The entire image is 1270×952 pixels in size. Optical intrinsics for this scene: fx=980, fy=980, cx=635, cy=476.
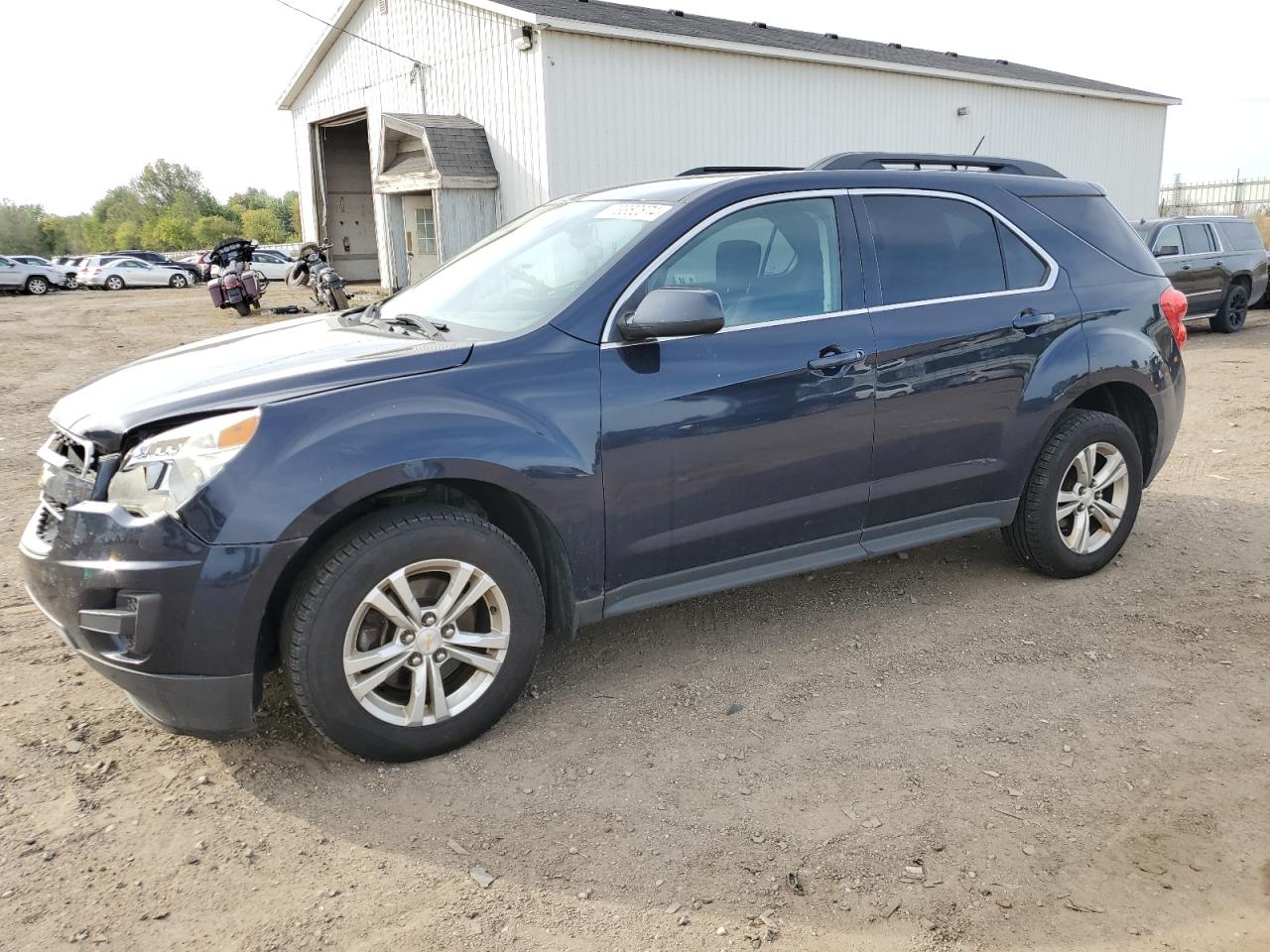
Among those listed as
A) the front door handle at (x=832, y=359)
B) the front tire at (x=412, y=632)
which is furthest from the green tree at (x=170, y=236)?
the front tire at (x=412, y=632)

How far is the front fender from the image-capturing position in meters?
2.82

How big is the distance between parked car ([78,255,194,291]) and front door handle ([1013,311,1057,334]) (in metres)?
38.6

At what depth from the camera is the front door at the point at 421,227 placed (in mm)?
20156

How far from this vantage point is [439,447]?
3055 mm

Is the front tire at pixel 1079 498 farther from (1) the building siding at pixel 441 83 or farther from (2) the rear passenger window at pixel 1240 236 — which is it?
(1) the building siding at pixel 441 83

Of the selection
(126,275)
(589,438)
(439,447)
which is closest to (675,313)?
(589,438)

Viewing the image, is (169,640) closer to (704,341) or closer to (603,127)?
(704,341)

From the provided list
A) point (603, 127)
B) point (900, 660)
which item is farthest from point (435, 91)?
point (900, 660)

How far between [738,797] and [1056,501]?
2.38 m

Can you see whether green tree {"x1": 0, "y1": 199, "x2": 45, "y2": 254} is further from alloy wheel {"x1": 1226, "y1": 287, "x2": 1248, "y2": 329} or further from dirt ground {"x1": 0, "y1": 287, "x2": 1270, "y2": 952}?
dirt ground {"x1": 0, "y1": 287, "x2": 1270, "y2": 952}

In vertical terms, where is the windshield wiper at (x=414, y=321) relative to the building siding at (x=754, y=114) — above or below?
below

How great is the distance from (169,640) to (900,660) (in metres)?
2.67

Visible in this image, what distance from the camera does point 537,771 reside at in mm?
3160

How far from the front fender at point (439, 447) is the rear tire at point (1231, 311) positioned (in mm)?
14547
